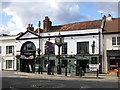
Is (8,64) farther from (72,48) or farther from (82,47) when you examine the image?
(82,47)

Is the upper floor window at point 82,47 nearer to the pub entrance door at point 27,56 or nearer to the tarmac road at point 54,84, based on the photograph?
the pub entrance door at point 27,56

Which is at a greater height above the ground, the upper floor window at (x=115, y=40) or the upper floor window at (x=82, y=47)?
the upper floor window at (x=115, y=40)

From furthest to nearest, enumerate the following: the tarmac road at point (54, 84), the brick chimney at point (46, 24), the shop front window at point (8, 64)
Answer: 1. the shop front window at point (8, 64)
2. the brick chimney at point (46, 24)
3. the tarmac road at point (54, 84)

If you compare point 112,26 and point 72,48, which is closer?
point 112,26

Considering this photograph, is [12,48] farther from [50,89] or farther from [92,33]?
[50,89]

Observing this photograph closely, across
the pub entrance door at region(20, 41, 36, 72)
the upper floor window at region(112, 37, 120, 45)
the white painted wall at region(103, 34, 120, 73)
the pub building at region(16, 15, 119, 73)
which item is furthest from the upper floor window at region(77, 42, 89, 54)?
the pub entrance door at region(20, 41, 36, 72)

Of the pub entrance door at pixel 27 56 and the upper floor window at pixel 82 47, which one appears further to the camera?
the pub entrance door at pixel 27 56

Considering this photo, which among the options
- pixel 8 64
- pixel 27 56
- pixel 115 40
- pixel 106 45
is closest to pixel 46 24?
pixel 27 56

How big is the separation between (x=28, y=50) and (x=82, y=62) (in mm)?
10920

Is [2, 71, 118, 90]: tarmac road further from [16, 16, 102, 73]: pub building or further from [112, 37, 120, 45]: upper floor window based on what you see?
[112, 37, 120, 45]: upper floor window

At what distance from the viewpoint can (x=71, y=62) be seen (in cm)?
2869

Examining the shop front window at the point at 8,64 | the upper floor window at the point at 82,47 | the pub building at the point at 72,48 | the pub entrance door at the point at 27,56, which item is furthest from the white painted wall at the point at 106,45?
the shop front window at the point at 8,64

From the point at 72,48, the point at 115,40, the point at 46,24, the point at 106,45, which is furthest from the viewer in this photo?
the point at 46,24

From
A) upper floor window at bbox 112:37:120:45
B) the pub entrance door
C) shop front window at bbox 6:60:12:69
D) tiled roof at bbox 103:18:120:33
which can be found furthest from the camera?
shop front window at bbox 6:60:12:69
